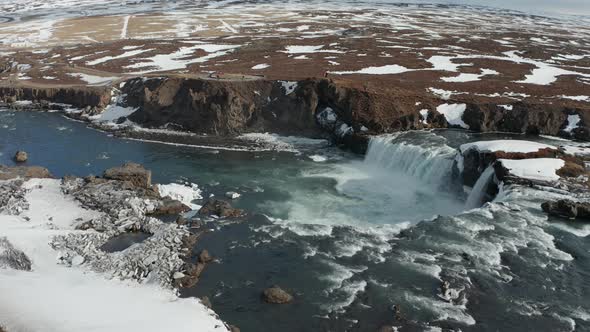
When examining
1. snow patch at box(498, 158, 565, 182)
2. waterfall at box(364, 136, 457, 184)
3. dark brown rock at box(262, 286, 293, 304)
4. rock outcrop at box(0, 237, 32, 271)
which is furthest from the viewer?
waterfall at box(364, 136, 457, 184)

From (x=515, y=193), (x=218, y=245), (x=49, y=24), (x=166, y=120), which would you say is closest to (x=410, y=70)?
(x=166, y=120)

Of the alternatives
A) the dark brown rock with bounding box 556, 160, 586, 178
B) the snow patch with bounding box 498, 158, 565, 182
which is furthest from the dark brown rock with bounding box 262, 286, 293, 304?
the dark brown rock with bounding box 556, 160, 586, 178

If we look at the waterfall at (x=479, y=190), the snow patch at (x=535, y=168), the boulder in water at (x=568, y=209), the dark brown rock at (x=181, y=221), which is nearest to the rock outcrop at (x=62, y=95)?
the dark brown rock at (x=181, y=221)

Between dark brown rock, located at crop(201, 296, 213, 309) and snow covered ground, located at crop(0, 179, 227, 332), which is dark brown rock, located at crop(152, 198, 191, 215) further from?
dark brown rock, located at crop(201, 296, 213, 309)

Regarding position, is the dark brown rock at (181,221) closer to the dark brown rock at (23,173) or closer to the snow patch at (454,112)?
the dark brown rock at (23,173)

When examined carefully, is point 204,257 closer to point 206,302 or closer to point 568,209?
point 206,302

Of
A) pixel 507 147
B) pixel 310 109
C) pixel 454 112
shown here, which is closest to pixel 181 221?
pixel 507 147
